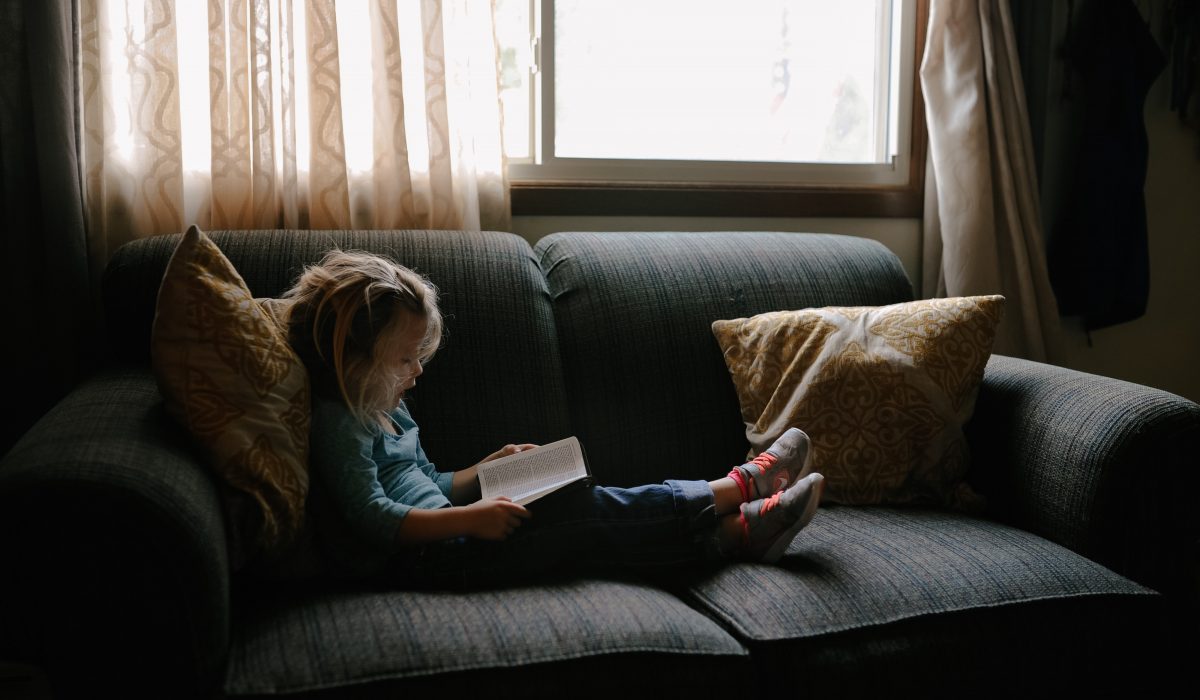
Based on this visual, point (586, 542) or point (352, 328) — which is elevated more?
point (352, 328)

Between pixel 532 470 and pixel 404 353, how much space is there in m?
0.29

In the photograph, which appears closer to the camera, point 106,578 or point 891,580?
point 106,578

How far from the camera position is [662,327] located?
1915mm

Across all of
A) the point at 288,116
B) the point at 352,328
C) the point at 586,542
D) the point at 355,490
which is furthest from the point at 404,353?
the point at 288,116

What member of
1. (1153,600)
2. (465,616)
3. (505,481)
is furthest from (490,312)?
(1153,600)

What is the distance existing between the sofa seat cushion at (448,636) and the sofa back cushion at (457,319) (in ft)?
1.51

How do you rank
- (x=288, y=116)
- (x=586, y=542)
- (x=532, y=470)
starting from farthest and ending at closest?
(x=288, y=116), (x=532, y=470), (x=586, y=542)

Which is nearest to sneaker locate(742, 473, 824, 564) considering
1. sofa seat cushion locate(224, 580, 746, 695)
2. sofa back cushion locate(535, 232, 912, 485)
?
sofa seat cushion locate(224, 580, 746, 695)

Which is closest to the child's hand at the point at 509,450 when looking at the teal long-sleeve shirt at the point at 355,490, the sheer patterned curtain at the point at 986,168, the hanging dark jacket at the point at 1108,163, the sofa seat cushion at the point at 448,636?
the teal long-sleeve shirt at the point at 355,490

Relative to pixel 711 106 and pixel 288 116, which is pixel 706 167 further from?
pixel 288 116

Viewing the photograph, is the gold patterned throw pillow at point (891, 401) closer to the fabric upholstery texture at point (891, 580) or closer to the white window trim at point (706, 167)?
the fabric upholstery texture at point (891, 580)

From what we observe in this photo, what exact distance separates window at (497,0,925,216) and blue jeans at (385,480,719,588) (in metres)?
1.04

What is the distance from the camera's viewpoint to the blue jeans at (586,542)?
1374 mm

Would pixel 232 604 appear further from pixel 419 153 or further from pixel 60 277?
pixel 419 153
